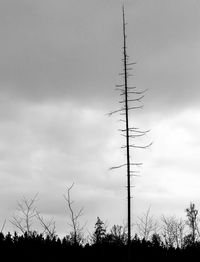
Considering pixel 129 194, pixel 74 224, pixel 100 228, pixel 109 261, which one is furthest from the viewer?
pixel 100 228

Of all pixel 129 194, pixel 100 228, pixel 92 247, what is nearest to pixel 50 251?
pixel 92 247

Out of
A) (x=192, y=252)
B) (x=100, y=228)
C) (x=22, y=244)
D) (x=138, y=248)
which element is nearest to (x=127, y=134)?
(x=22, y=244)

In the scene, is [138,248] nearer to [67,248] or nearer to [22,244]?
[67,248]

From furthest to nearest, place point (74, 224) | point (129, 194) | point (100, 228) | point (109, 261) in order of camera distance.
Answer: point (100, 228) < point (109, 261) < point (74, 224) < point (129, 194)

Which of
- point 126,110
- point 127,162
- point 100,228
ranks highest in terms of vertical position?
point 100,228

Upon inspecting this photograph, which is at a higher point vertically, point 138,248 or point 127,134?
point 127,134

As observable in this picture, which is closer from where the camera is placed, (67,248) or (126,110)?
(126,110)

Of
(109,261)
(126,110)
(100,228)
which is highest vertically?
(100,228)

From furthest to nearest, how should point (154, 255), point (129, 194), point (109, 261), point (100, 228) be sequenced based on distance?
point (100, 228) → point (154, 255) → point (109, 261) → point (129, 194)

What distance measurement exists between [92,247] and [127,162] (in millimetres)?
13849

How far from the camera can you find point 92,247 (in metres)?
37.0

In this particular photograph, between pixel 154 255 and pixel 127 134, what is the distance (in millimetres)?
A: 16832

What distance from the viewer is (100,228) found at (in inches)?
3322

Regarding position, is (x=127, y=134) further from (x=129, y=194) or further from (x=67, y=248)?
(x=67, y=248)
